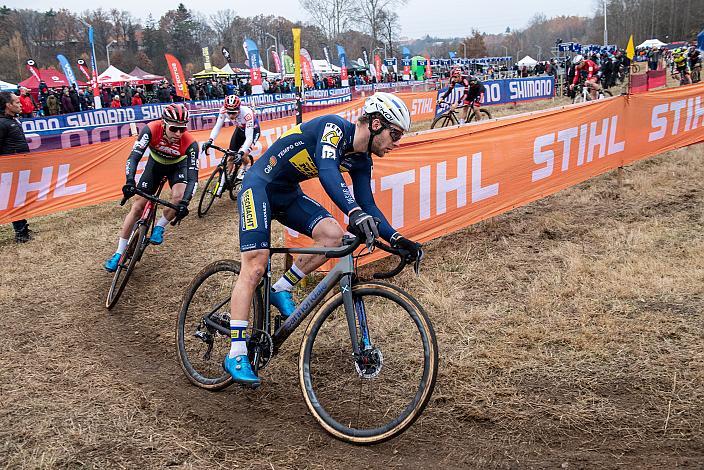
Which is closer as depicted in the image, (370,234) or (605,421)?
(370,234)

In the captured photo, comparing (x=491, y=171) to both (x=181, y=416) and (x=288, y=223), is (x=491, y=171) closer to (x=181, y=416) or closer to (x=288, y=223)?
(x=288, y=223)

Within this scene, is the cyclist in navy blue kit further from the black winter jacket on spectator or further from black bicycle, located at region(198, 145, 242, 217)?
the black winter jacket on spectator

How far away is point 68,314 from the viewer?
6023mm

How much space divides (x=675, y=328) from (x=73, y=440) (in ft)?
15.4

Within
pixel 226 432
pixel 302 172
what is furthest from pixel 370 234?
pixel 226 432

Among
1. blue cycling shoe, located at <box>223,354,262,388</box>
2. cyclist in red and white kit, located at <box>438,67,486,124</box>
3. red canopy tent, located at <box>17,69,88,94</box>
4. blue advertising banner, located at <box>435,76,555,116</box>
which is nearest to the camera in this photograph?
blue cycling shoe, located at <box>223,354,262,388</box>

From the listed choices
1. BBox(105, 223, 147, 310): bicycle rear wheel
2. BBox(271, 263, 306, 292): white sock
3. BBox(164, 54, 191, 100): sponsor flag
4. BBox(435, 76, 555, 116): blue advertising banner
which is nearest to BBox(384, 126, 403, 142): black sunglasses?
BBox(271, 263, 306, 292): white sock

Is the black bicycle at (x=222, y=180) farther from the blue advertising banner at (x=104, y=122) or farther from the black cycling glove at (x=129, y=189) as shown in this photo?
the blue advertising banner at (x=104, y=122)

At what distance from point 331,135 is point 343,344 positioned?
207 cm

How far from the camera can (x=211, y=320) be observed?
4293 mm

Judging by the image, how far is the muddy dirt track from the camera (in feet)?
11.3

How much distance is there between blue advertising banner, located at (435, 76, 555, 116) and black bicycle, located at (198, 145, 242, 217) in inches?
684

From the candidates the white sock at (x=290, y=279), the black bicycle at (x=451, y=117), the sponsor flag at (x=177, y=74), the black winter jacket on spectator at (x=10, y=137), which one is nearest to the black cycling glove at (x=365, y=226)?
the white sock at (x=290, y=279)

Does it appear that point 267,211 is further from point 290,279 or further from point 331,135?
point 331,135
